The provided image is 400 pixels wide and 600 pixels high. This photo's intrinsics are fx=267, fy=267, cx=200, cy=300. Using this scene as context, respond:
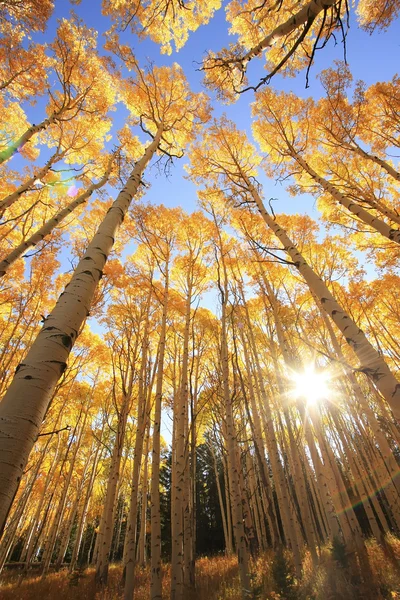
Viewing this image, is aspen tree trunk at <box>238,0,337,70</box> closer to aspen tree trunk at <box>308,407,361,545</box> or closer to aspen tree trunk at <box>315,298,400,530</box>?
aspen tree trunk at <box>315,298,400,530</box>

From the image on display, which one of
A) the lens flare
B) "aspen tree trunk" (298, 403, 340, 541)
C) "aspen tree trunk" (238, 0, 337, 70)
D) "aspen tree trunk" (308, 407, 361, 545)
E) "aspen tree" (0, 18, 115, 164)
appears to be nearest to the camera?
"aspen tree trunk" (238, 0, 337, 70)

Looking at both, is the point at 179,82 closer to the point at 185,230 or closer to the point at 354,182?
the point at 185,230

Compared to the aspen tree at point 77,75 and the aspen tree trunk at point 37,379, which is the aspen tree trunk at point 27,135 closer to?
the aspen tree at point 77,75

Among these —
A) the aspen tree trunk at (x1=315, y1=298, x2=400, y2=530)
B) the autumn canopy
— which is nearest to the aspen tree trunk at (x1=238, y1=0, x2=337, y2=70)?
the autumn canopy

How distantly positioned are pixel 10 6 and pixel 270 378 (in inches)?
473

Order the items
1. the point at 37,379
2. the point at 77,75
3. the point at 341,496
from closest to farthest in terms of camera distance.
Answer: the point at 37,379, the point at 341,496, the point at 77,75

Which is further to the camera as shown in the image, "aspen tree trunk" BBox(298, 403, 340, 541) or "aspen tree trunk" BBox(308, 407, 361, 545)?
"aspen tree trunk" BBox(308, 407, 361, 545)

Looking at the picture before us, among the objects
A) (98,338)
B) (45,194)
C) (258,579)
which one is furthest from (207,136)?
(258,579)

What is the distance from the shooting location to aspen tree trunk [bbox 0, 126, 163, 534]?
1195mm

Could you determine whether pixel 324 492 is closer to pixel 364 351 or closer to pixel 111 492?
pixel 364 351

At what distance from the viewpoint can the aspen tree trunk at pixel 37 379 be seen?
47.1 inches

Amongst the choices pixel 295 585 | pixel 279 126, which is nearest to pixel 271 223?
pixel 279 126

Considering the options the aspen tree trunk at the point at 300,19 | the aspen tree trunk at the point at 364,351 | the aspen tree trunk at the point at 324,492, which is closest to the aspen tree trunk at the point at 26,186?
the aspen tree trunk at the point at 300,19

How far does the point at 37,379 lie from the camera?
1.46 meters
